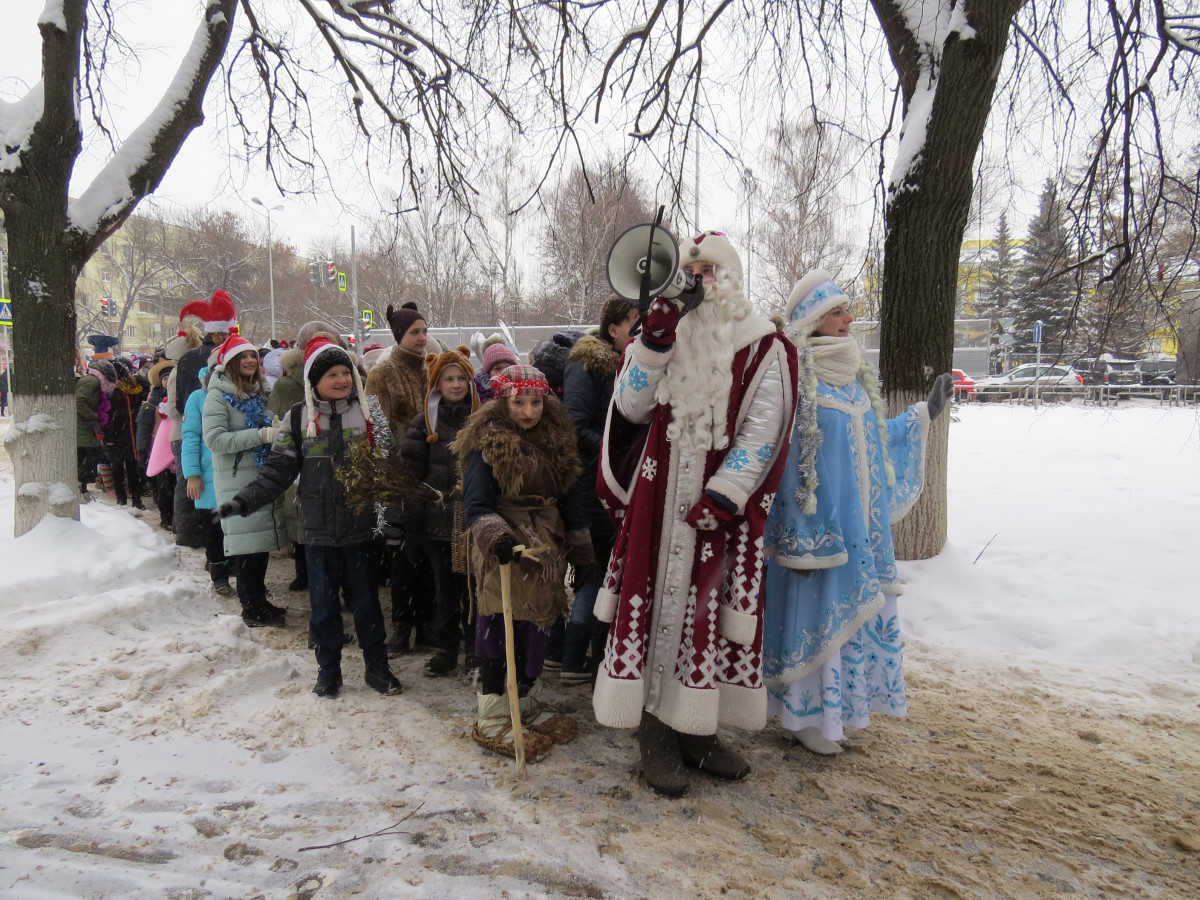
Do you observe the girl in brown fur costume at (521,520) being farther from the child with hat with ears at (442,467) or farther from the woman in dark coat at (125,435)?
the woman in dark coat at (125,435)

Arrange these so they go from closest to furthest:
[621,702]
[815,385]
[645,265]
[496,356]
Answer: [645,265] → [621,702] → [815,385] → [496,356]

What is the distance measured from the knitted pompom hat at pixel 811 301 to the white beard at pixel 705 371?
55 centimetres

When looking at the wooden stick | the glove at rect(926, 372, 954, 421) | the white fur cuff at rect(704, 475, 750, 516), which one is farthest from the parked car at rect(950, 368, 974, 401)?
the wooden stick

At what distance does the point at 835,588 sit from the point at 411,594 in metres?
2.75

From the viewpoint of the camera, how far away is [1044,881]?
7.75 ft

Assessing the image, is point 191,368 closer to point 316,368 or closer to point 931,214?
point 316,368

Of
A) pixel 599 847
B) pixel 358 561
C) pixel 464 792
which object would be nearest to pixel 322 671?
pixel 358 561

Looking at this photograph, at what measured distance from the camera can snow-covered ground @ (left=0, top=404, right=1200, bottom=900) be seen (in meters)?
2.33

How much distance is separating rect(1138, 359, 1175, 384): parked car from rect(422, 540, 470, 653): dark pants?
2798cm

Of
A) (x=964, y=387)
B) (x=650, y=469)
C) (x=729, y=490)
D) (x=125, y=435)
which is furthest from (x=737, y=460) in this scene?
(x=964, y=387)

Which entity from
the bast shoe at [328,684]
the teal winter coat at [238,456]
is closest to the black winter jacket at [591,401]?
the bast shoe at [328,684]

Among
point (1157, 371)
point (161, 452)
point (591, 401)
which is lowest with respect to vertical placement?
point (161, 452)

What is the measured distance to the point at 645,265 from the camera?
7.89 feet

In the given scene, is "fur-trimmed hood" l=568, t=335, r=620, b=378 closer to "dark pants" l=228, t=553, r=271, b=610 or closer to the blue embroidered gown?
the blue embroidered gown
